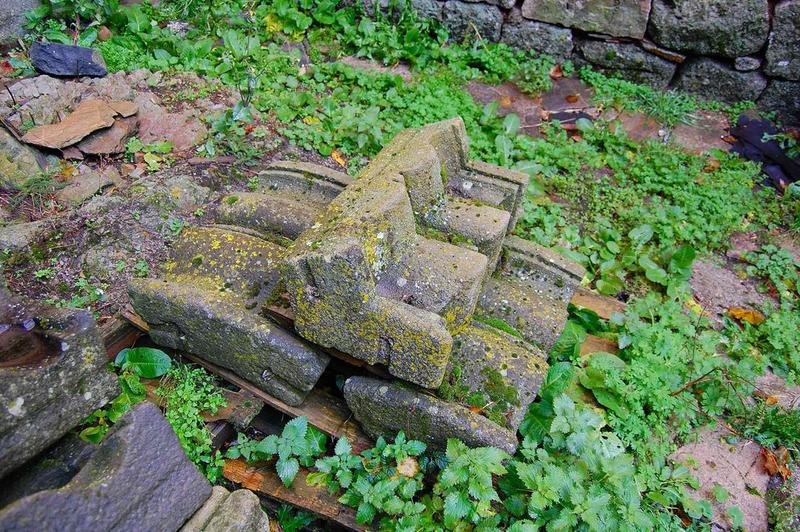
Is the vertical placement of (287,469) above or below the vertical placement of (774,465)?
above

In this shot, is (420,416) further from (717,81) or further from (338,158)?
(717,81)

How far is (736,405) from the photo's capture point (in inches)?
145

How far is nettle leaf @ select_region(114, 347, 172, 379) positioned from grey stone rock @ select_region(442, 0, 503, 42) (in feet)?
16.1

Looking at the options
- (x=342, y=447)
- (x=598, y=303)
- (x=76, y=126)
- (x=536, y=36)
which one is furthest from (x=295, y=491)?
(x=536, y=36)

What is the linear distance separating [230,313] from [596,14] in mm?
5237

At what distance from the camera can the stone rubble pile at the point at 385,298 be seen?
2361mm

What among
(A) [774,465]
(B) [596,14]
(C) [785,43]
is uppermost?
(C) [785,43]

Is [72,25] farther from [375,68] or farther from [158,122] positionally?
[375,68]

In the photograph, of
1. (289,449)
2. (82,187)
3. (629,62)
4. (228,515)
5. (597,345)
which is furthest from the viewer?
(629,62)

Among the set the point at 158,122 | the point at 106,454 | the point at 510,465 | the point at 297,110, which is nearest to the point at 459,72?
the point at 297,110

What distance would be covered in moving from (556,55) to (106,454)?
19.6 ft

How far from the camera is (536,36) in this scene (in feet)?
20.5

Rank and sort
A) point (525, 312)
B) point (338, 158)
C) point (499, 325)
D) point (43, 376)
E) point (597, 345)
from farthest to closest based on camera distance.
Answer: point (338, 158), point (597, 345), point (525, 312), point (499, 325), point (43, 376)

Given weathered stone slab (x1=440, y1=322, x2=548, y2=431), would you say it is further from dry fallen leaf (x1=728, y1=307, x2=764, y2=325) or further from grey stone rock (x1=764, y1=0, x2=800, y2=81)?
grey stone rock (x1=764, y1=0, x2=800, y2=81)
